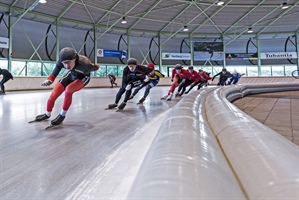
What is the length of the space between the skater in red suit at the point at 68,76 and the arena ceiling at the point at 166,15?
9929 mm

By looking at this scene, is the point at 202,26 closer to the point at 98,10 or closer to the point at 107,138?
the point at 98,10

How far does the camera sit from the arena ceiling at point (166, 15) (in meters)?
12.1

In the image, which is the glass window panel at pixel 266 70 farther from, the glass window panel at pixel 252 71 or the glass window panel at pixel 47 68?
the glass window panel at pixel 47 68

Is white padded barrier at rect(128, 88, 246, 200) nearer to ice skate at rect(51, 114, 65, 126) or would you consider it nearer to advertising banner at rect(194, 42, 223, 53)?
ice skate at rect(51, 114, 65, 126)

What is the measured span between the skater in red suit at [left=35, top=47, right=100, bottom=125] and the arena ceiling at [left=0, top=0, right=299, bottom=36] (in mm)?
9929

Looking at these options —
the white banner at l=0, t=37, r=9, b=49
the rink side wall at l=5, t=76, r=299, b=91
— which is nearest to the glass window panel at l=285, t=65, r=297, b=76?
the rink side wall at l=5, t=76, r=299, b=91

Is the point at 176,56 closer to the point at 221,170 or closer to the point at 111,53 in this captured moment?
the point at 111,53

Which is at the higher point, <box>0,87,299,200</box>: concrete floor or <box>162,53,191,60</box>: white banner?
<box>162,53,191,60</box>: white banner

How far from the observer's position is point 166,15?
14.8 m

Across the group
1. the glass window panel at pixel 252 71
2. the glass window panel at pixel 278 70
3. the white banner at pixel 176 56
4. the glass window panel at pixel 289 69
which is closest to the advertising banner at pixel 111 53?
the white banner at pixel 176 56

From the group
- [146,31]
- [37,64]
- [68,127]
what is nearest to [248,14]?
[146,31]

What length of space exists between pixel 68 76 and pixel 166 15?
1359 cm

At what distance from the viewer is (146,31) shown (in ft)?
55.6

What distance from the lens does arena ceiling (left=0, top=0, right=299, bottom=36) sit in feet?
39.7
